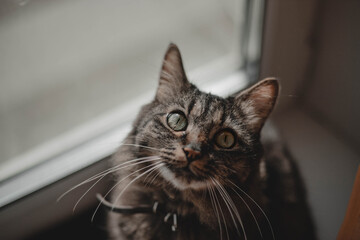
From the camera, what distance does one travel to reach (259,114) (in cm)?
85

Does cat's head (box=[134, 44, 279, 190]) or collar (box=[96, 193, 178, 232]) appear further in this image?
collar (box=[96, 193, 178, 232])

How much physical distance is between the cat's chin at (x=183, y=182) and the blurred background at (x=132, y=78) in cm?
32

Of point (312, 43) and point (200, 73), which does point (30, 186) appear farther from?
point (312, 43)

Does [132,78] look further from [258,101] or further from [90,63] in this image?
[258,101]

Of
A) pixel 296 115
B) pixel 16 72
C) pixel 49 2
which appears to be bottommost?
pixel 296 115

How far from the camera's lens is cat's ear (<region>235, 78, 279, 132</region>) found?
2.70ft

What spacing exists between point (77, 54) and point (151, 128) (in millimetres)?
683

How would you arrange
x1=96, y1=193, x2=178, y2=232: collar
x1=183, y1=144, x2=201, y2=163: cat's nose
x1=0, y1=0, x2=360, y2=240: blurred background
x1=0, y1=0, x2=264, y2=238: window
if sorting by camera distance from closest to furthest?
x1=183, y1=144, x2=201, y2=163: cat's nose → x1=96, y1=193, x2=178, y2=232: collar → x1=0, y1=0, x2=360, y2=240: blurred background → x1=0, y1=0, x2=264, y2=238: window

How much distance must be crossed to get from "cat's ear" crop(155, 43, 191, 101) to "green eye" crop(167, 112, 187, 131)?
0.07 meters

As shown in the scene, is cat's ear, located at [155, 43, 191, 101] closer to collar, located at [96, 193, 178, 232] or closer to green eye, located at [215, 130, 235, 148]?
green eye, located at [215, 130, 235, 148]

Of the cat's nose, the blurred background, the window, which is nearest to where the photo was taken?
the cat's nose

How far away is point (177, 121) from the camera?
825 millimetres

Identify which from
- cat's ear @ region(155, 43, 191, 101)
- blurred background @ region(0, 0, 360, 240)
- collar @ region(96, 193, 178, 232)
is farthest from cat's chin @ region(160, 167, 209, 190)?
blurred background @ region(0, 0, 360, 240)

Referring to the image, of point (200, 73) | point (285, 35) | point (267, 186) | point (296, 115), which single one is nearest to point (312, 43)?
point (285, 35)
